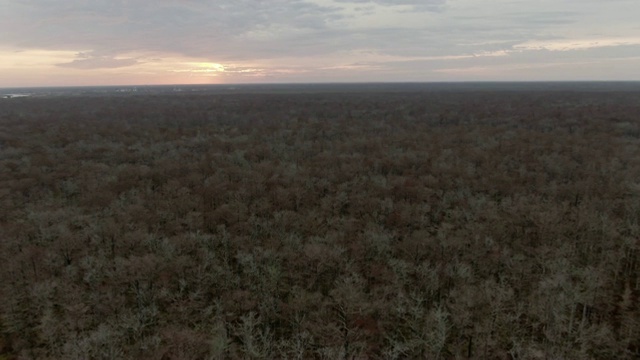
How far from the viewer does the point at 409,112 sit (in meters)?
156

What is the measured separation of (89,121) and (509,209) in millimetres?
132813

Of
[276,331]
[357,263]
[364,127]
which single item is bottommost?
[276,331]

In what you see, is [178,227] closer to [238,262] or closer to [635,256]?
[238,262]

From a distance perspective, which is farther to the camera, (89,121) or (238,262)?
(89,121)

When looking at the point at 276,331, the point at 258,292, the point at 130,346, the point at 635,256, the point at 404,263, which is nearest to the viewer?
the point at 130,346

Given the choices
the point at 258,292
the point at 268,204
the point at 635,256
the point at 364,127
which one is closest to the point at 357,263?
the point at 258,292

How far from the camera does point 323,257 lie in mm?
34031

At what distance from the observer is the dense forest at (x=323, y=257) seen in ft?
89.8

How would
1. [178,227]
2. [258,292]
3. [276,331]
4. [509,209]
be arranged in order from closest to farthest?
1. [276,331]
2. [258,292]
3. [178,227]
4. [509,209]

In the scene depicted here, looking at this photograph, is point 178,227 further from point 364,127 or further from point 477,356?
point 364,127

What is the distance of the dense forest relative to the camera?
2738 cm

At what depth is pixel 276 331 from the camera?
2972 centimetres

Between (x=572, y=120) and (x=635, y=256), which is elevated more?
(x=572, y=120)

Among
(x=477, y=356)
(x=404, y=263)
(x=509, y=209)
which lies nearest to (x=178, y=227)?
(x=404, y=263)
